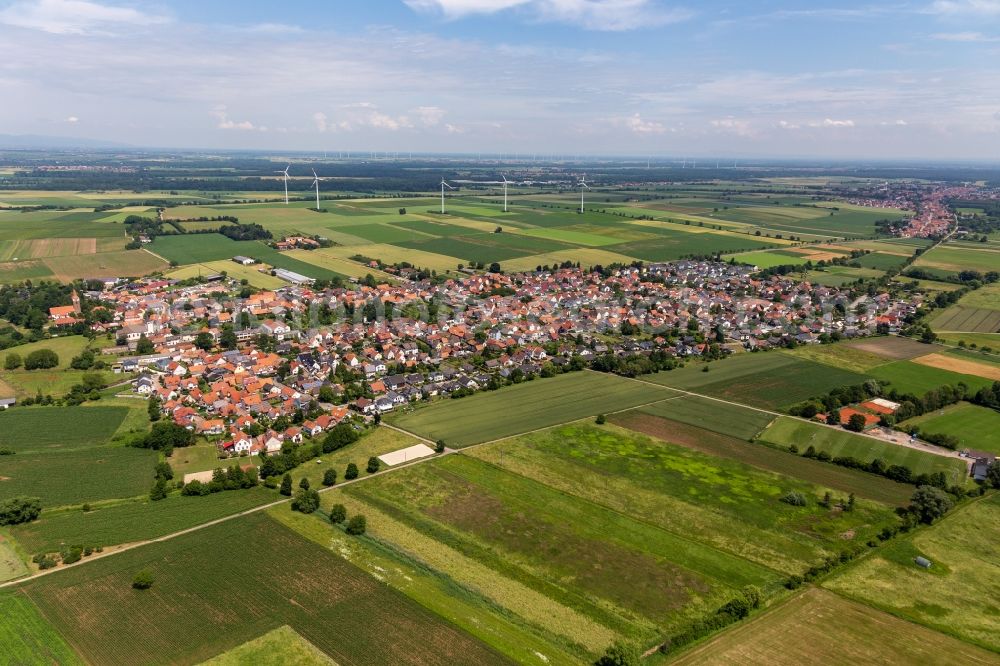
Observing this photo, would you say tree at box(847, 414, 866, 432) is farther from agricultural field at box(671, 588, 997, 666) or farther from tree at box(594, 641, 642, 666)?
tree at box(594, 641, 642, 666)

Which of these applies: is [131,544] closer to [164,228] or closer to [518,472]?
[518,472]

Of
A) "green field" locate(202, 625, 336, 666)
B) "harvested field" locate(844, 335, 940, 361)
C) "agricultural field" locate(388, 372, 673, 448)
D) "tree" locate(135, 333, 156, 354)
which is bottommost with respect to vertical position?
"green field" locate(202, 625, 336, 666)

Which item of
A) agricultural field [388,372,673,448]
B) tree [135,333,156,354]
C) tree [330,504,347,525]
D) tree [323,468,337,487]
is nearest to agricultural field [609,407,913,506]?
agricultural field [388,372,673,448]

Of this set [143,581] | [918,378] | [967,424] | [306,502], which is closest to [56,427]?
[143,581]

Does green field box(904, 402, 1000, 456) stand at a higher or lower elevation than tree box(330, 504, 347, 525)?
higher

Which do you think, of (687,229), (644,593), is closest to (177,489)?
(644,593)

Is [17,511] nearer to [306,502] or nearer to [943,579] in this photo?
[306,502]
